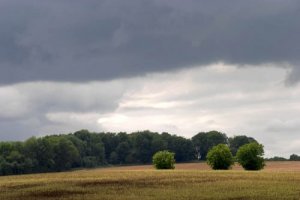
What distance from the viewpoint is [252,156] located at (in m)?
113

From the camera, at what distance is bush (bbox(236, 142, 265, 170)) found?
112 m

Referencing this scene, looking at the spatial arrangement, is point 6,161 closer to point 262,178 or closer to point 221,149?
point 221,149

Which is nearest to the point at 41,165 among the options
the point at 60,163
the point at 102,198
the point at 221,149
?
the point at 60,163

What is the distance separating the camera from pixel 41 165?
16600 centimetres

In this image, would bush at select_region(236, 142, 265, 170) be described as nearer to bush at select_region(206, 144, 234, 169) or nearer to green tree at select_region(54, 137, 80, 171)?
bush at select_region(206, 144, 234, 169)

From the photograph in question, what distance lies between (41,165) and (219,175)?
299 ft

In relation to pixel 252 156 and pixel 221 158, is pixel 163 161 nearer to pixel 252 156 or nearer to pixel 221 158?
pixel 221 158

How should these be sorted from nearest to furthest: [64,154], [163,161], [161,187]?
[161,187], [163,161], [64,154]

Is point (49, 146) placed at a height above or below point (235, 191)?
above

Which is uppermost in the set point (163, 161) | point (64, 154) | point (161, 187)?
point (64, 154)

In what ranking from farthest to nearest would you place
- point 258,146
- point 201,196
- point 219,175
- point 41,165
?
1. point 41,165
2. point 258,146
3. point 219,175
4. point 201,196

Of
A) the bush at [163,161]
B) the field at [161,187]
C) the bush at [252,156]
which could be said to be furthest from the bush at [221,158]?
the field at [161,187]

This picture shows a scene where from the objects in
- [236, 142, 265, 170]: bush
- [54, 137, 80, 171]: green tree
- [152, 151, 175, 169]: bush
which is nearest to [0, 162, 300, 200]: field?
[236, 142, 265, 170]: bush

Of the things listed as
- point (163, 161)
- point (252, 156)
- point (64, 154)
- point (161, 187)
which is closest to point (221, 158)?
point (252, 156)
